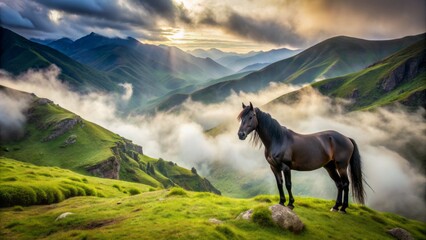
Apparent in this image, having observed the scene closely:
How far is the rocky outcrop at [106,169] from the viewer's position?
159 metres

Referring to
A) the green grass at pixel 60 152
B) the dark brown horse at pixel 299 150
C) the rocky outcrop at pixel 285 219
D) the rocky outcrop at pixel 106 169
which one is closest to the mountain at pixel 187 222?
the rocky outcrop at pixel 285 219

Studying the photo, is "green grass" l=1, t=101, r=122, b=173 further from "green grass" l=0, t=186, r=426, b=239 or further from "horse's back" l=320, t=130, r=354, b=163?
"horse's back" l=320, t=130, r=354, b=163

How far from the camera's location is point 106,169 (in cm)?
16762

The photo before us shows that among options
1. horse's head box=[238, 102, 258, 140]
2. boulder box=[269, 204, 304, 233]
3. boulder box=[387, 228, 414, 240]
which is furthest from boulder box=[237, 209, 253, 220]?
boulder box=[387, 228, 414, 240]

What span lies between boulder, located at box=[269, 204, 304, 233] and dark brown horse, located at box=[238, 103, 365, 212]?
171 centimetres

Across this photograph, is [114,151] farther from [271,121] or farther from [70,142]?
[271,121]

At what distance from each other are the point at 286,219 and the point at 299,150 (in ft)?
15.0

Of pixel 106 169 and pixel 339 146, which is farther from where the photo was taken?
pixel 106 169

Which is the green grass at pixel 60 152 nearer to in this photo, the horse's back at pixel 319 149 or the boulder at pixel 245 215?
the boulder at pixel 245 215

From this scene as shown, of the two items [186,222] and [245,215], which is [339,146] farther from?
[186,222]

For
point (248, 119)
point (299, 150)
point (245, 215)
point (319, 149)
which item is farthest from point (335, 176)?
point (248, 119)

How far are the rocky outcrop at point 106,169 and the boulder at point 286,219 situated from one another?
154 meters

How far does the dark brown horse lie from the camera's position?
1747cm

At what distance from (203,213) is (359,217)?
1109 cm
